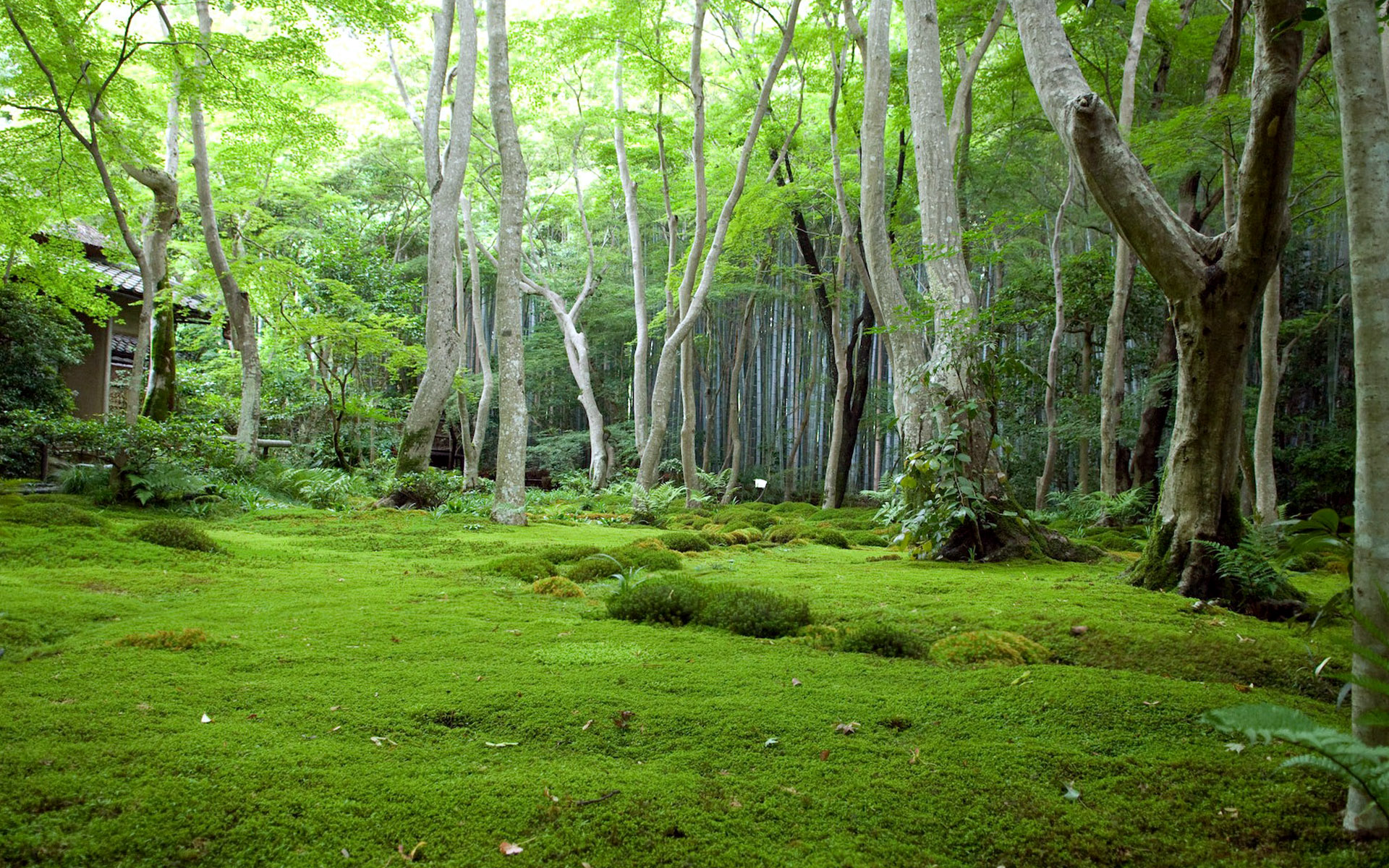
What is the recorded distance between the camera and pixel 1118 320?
7.72 meters

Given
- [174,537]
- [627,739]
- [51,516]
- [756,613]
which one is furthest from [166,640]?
[51,516]

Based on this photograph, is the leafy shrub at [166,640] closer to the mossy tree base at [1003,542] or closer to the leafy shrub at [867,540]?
the mossy tree base at [1003,542]

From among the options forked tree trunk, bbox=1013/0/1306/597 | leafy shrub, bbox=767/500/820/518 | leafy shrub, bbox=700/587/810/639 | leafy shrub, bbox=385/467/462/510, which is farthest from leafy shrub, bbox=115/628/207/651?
leafy shrub, bbox=767/500/820/518

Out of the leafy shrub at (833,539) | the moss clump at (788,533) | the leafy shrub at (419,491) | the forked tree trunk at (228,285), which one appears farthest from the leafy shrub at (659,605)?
the forked tree trunk at (228,285)

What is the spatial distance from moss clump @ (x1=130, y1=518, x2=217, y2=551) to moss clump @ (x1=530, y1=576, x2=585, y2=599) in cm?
229

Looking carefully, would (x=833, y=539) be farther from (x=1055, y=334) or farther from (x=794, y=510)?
(x=1055, y=334)

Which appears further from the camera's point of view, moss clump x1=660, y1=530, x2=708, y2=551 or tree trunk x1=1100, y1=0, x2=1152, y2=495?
tree trunk x1=1100, y1=0, x2=1152, y2=495

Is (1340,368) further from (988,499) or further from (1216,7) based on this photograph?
(988,499)

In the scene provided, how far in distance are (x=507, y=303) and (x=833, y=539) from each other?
3.94m

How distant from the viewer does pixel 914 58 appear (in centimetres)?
604

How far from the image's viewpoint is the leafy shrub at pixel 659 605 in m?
3.36

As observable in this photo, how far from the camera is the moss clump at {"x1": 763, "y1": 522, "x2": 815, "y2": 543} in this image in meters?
7.01

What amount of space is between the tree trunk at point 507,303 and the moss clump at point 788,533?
2.46 meters

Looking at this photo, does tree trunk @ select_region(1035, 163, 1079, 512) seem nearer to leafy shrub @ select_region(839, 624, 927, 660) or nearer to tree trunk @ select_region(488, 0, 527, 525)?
tree trunk @ select_region(488, 0, 527, 525)
